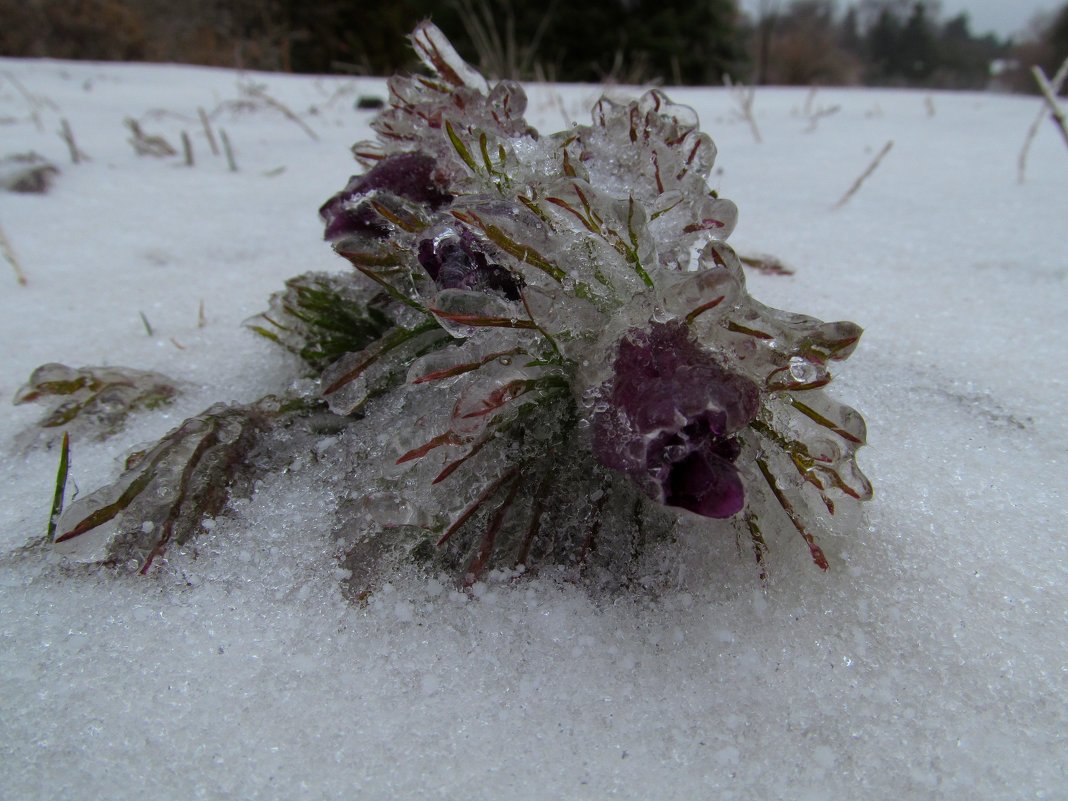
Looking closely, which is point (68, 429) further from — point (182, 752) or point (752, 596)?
point (752, 596)

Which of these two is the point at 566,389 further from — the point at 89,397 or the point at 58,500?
the point at 89,397

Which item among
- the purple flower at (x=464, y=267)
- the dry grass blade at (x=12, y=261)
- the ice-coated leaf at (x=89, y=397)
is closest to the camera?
the purple flower at (x=464, y=267)

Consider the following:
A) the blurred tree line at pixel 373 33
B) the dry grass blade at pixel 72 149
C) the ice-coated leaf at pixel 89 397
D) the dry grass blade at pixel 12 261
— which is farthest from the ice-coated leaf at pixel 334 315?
the blurred tree line at pixel 373 33

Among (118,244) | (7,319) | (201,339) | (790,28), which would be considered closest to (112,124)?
(118,244)

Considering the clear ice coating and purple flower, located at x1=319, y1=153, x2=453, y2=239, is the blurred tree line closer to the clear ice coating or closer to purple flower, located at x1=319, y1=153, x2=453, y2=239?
purple flower, located at x1=319, y1=153, x2=453, y2=239

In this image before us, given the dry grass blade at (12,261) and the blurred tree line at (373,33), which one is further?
the blurred tree line at (373,33)

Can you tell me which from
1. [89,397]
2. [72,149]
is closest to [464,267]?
[89,397]

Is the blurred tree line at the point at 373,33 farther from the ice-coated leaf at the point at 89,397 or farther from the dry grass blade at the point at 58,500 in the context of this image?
the dry grass blade at the point at 58,500
